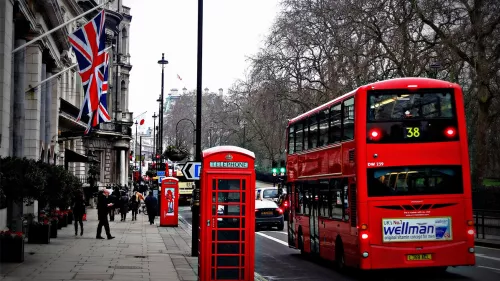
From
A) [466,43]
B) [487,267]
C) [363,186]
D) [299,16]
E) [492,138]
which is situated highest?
[299,16]

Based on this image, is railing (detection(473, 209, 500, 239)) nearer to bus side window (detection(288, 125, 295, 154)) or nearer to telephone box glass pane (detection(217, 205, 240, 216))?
bus side window (detection(288, 125, 295, 154))

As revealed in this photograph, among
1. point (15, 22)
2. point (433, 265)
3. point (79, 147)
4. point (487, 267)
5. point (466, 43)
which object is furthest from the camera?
point (79, 147)

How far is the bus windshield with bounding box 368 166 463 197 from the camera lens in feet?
55.9

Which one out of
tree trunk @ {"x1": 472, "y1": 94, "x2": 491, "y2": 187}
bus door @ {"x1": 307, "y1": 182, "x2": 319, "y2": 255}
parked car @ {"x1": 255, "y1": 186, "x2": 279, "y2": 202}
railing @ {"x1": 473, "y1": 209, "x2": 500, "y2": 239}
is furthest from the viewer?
parked car @ {"x1": 255, "y1": 186, "x2": 279, "y2": 202}

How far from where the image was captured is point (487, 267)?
20234 millimetres

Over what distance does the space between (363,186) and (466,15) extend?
22.4 metres

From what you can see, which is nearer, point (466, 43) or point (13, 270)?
point (13, 270)

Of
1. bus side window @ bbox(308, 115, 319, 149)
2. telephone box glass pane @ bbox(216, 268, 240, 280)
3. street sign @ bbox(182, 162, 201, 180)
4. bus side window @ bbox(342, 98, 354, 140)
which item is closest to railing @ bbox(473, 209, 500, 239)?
bus side window @ bbox(308, 115, 319, 149)

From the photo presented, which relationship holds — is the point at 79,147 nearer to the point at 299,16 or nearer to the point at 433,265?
the point at 299,16

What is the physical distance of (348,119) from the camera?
59.2 ft

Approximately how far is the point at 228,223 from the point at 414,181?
4171mm

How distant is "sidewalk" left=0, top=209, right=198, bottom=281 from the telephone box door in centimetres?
188

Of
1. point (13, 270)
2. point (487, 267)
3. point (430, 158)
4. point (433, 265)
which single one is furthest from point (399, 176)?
point (13, 270)

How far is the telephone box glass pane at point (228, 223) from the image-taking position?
15758 mm
